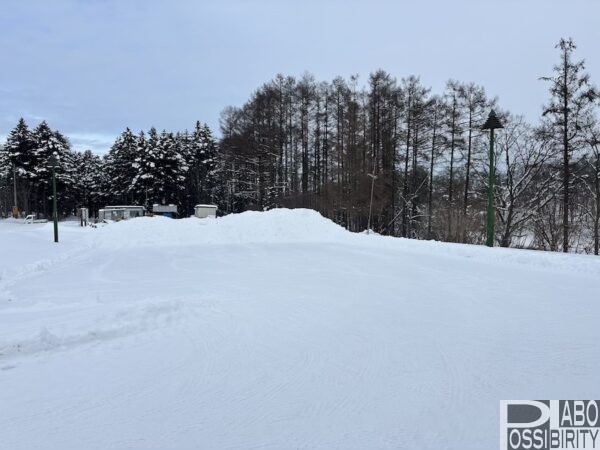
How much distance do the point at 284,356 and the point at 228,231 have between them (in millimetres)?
20019

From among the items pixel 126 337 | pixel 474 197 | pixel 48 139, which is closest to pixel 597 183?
pixel 474 197

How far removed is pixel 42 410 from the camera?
12.2 feet

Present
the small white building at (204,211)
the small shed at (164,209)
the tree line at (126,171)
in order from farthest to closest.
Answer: the tree line at (126,171)
the small shed at (164,209)
the small white building at (204,211)

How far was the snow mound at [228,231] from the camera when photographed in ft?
74.4

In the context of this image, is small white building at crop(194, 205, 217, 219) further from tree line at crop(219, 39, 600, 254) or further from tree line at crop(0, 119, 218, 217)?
tree line at crop(0, 119, 218, 217)

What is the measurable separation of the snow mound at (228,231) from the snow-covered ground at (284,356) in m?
11.4

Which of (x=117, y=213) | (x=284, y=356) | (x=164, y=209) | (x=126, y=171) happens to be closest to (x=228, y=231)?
(x=284, y=356)

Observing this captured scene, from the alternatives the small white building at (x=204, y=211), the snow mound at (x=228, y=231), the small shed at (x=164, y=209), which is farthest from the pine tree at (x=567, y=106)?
the small shed at (x=164, y=209)

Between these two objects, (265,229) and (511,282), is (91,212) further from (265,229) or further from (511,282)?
(511,282)

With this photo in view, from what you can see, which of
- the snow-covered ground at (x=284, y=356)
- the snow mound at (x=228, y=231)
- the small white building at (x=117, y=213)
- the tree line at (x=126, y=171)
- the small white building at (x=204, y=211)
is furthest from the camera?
the tree line at (x=126, y=171)

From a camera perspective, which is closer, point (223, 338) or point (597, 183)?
point (223, 338)

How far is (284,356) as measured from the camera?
507cm

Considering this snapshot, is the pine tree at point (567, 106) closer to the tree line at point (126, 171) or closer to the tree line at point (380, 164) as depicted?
the tree line at point (380, 164)

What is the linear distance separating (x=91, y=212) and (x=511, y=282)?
3423 inches
